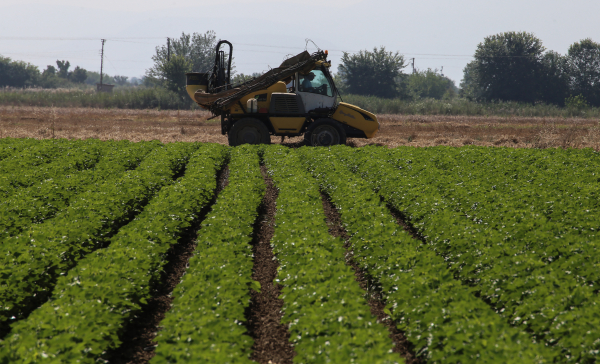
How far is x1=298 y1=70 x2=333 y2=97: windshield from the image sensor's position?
1827cm

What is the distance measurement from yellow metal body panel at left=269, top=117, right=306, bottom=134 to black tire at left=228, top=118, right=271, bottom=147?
19.2 inches

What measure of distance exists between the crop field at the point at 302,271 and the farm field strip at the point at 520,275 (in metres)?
0.03

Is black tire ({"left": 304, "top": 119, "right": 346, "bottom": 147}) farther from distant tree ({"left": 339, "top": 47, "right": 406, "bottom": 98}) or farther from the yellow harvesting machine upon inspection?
distant tree ({"left": 339, "top": 47, "right": 406, "bottom": 98})

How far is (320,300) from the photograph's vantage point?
5215 millimetres

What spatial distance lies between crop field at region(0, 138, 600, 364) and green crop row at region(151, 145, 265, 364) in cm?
3

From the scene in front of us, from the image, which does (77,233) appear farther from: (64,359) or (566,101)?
(566,101)

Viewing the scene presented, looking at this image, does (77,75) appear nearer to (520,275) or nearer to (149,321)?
(149,321)

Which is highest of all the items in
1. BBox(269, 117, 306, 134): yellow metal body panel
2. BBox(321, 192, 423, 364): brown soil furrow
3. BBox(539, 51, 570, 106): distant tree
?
BBox(539, 51, 570, 106): distant tree

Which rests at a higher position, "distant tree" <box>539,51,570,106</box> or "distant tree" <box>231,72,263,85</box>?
"distant tree" <box>539,51,570,106</box>

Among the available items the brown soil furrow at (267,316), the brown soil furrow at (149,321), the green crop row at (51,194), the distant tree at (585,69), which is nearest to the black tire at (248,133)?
the green crop row at (51,194)

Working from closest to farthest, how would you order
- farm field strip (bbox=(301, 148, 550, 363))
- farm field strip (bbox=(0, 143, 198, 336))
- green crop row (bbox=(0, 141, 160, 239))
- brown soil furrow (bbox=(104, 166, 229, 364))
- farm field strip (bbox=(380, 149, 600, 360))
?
farm field strip (bbox=(301, 148, 550, 363)), farm field strip (bbox=(380, 149, 600, 360)), brown soil furrow (bbox=(104, 166, 229, 364)), farm field strip (bbox=(0, 143, 198, 336)), green crop row (bbox=(0, 141, 160, 239))

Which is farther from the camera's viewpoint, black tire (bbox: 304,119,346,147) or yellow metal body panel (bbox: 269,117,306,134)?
black tire (bbox: 304,119,346,147)

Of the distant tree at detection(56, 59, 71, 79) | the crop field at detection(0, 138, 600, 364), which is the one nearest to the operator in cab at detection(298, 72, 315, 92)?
the crop field at detection(0, 138, 600, 364)

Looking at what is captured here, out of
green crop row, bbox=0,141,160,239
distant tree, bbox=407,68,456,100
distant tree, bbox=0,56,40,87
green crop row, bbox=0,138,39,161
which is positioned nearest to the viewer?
green crop row, bbox=0,141,160,239
